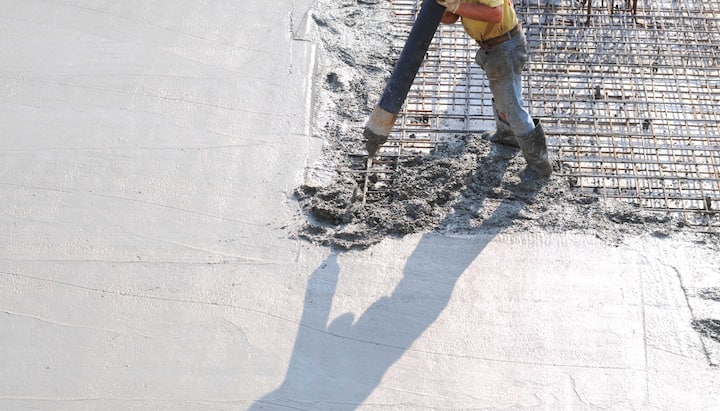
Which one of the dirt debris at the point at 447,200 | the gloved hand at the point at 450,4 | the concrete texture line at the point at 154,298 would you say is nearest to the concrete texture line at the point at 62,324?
the concrete texture line at the point at 154,298

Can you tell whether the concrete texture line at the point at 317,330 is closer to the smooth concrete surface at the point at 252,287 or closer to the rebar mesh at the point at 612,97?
the smooth concrete surface at the point at 252,287

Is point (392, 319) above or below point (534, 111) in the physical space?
below

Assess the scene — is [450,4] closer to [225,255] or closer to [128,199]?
[225,255]

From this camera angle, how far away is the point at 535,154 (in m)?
4.49

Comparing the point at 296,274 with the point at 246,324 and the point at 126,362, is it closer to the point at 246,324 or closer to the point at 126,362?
the point at 246,324

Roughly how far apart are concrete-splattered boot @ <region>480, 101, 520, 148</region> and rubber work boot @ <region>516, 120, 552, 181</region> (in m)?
0.17

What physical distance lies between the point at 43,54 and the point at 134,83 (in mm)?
695

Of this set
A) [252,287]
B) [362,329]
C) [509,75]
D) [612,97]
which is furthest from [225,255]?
[612,97]

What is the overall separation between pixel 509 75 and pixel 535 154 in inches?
17.6

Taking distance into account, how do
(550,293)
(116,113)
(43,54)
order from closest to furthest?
(550,293), (116,113), (43,54)

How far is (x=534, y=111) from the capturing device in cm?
511

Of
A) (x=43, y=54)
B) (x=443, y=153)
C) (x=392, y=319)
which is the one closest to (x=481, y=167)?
→ (x=443, y=153)

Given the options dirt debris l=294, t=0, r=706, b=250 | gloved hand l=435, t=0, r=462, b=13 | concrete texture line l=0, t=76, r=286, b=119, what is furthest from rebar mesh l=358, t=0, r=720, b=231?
gloved hand l=435, t=0, r=462, b=13

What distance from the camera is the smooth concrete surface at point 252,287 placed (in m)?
3.61
